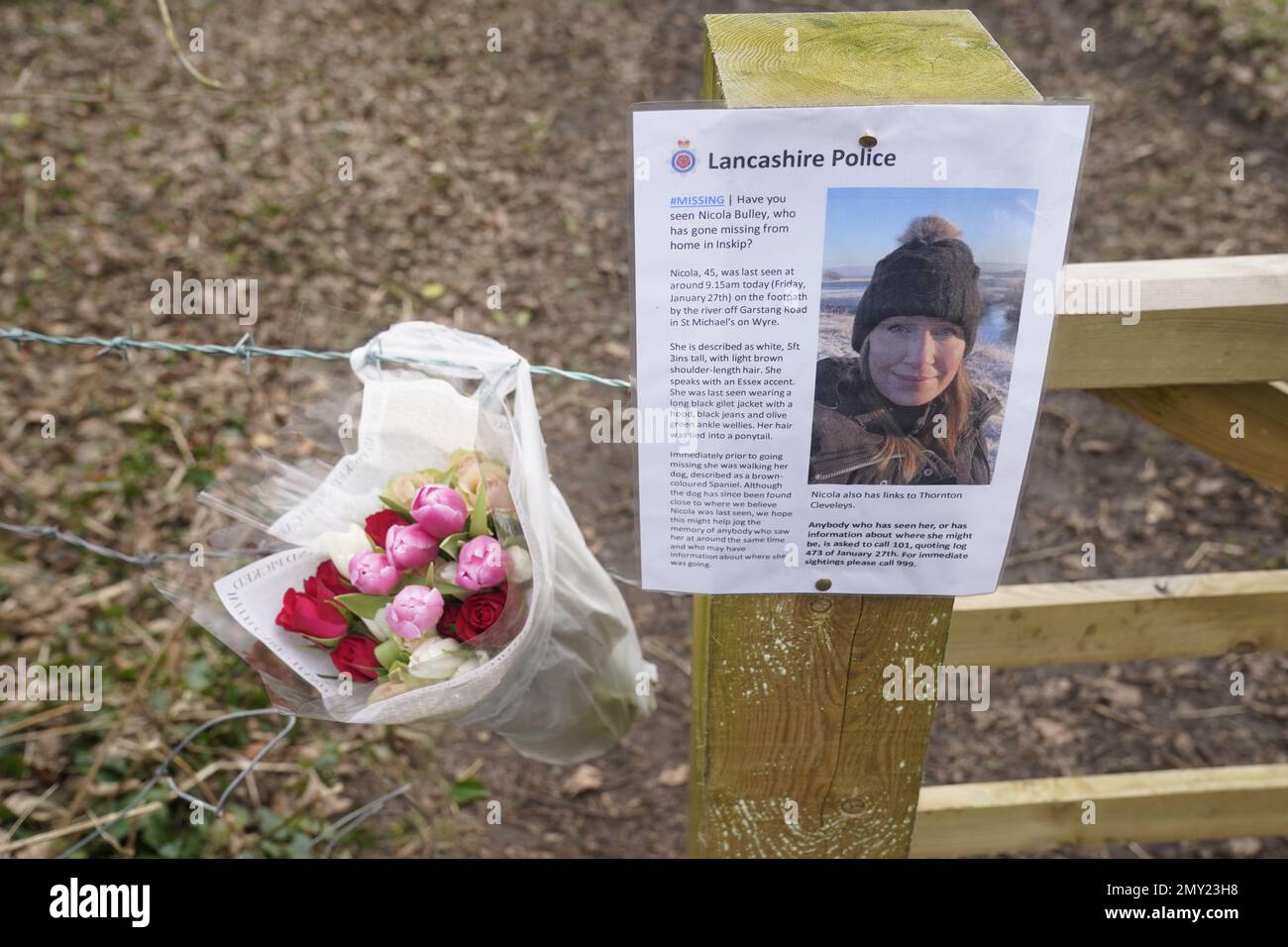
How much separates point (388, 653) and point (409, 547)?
148 mm

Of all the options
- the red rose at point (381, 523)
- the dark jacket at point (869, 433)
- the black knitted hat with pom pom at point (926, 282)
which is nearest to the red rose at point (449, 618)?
the red rose at point (381, 523)

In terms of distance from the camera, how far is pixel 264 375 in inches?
150

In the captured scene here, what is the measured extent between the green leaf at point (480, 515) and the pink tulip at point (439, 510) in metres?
0.02

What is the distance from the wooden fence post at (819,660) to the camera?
97cm

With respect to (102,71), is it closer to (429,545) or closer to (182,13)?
(182,13)

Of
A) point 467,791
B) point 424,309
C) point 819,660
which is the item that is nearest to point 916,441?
point 819,660

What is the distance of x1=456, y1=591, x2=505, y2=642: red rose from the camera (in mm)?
1212

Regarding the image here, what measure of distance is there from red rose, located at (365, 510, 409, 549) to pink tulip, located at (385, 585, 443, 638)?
106 mm

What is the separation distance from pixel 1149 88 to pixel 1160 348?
462 cm

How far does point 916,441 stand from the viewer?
1026 millimetres

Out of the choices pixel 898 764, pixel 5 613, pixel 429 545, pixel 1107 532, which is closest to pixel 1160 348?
pixel 898 764

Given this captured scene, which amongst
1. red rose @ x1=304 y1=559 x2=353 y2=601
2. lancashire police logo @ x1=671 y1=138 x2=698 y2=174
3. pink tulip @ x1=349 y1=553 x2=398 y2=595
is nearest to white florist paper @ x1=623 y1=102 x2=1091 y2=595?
lancashire police logo @ x1=671 y1=138 x2=698 y2=174

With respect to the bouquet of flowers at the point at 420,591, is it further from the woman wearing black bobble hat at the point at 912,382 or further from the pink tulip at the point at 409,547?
the woman wearing black bobble hat at the point at 912,382

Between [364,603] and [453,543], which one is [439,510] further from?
[364,603]
